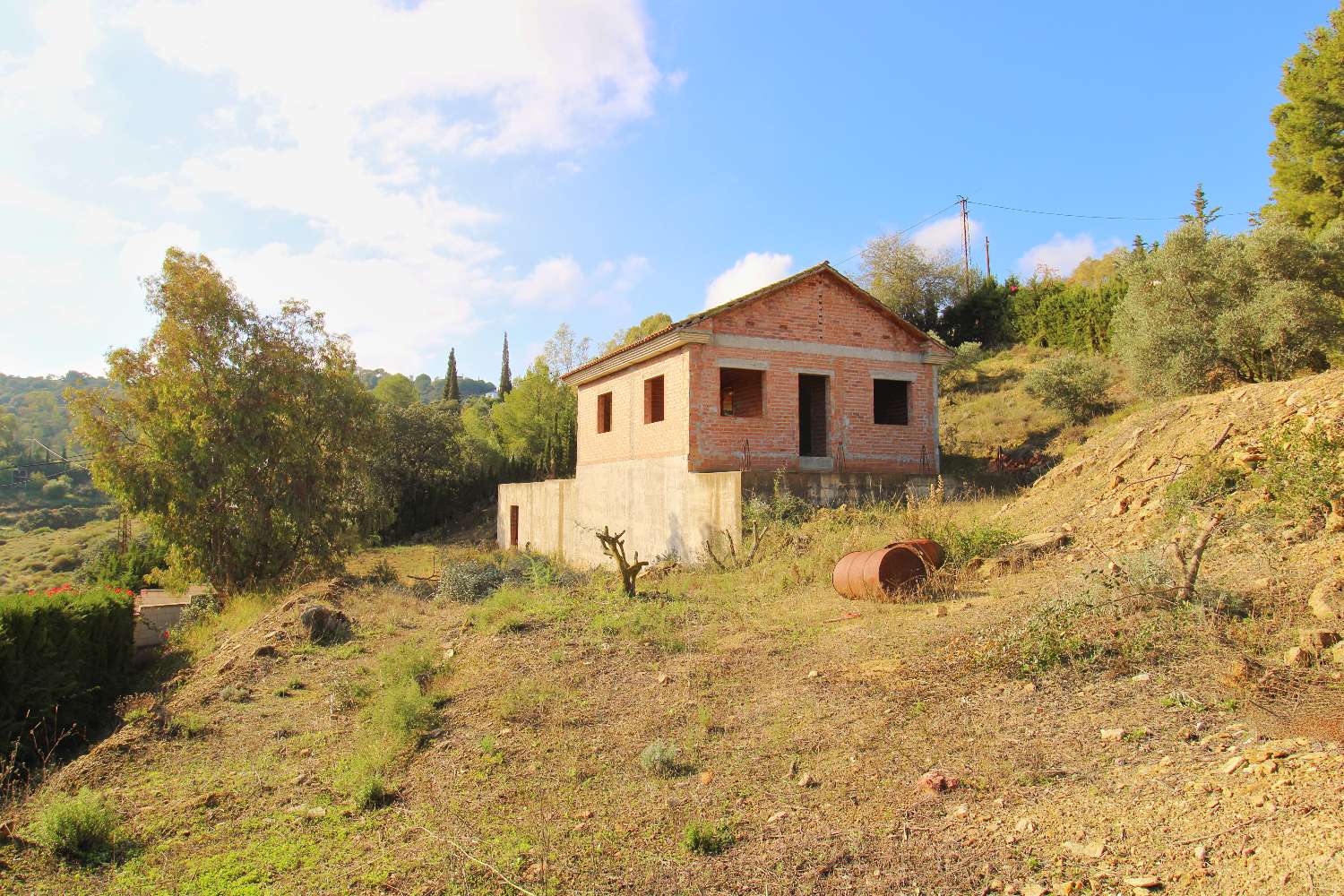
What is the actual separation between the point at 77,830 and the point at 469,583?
8331mm

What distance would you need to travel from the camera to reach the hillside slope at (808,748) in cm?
371

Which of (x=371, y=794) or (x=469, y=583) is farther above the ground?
(x=469, y=583)

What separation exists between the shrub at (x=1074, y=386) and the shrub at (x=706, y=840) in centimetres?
1858

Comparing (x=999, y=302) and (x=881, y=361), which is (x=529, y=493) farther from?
(x=999, y=302)

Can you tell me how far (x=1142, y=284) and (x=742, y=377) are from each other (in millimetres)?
9293

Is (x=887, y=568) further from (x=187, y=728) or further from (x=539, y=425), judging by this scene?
(x=539, y=425)

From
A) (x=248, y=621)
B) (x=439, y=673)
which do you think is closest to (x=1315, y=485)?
(x=439, y=673)

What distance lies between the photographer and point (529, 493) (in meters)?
23.0

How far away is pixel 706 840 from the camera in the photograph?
162 inches

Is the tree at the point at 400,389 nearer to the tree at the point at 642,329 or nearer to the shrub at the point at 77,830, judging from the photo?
the tree at the point at 642,329

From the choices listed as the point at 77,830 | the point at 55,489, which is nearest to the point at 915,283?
the point at 77,830

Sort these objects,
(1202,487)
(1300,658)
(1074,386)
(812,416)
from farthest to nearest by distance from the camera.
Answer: (1074,386) < (812,416) < (1202,487) < (1300,658)

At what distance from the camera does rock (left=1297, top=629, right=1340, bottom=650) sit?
189 inches

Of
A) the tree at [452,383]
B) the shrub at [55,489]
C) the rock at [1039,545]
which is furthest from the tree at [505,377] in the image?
the rock at [1039,545]
